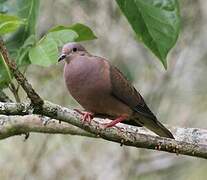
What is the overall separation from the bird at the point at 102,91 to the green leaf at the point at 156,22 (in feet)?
3.37

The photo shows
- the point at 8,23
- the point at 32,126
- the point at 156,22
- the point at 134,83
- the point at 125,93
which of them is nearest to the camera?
the point at 8,23

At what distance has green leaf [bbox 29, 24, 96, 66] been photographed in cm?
191

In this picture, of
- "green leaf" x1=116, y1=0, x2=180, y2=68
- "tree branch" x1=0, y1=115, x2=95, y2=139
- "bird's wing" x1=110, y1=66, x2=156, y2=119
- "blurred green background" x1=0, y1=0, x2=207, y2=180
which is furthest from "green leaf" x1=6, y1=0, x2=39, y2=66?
"blurred green background" x1=0, y1=0, x2=207, y2=180

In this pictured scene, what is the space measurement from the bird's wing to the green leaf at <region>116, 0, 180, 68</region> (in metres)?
1.26

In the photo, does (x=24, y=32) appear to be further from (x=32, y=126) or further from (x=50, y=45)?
(x=32, y=126)

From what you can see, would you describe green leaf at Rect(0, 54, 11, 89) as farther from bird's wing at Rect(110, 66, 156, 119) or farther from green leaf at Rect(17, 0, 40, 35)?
bird's wing at Rect(110, 66, 156, 119)

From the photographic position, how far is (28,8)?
205 cm

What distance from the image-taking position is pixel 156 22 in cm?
188

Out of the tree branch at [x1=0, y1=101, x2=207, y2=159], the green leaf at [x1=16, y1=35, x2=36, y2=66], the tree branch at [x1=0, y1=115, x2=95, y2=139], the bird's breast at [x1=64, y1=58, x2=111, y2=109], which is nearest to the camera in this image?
the tree branch at [x1=0, y1=101, x2=207, y2=159]

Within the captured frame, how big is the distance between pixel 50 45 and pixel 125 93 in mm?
1286

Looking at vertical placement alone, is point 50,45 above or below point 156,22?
below

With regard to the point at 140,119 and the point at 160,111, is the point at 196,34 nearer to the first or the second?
the point at 160,111

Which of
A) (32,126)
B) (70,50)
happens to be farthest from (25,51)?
(70,50)

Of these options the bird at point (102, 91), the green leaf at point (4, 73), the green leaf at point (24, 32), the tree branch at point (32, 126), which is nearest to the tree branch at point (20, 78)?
the green leaf at point (4, 73)
